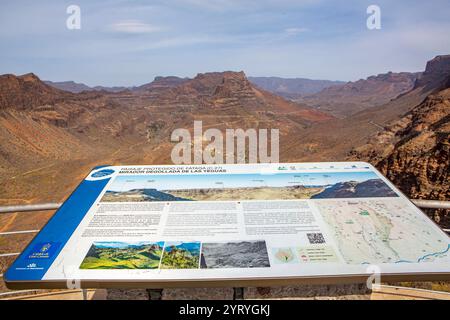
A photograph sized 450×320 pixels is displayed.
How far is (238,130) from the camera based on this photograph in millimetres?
67250

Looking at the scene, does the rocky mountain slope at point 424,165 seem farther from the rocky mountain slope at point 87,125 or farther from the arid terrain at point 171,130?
the rocky mountain slope at point 87,125

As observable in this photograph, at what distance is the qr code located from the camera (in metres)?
3.02

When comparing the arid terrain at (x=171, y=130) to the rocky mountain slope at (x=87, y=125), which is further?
the rocky mountain slope at (x=87, y=125)

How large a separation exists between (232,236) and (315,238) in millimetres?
616

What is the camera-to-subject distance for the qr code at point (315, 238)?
302 centimetres

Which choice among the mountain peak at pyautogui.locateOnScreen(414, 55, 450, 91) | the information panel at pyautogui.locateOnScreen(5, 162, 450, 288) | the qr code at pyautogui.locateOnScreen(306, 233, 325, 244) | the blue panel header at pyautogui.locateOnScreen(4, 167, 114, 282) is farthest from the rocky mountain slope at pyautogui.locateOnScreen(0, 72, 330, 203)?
the qr code at pyautogui.locateOnScreen(306, 233, 325, 244)

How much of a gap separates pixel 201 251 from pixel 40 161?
55.6 metres

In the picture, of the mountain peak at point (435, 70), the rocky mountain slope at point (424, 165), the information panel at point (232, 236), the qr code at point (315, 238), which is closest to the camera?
the information panel at point (232, 236)

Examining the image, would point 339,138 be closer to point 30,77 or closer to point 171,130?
point 171,130

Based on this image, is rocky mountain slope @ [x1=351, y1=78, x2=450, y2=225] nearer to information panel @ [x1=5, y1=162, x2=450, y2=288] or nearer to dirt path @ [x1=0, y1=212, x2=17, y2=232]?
information panel @ [x1=5, y1=162, x2=450, y2=288]

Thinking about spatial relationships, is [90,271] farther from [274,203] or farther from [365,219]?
[365,219]

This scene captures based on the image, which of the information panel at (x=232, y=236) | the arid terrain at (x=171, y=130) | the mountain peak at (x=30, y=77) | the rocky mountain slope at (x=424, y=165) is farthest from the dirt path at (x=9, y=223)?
the mountain peak at (x=30, y=77)

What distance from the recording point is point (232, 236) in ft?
10.1

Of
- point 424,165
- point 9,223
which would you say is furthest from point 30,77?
point 424,165
